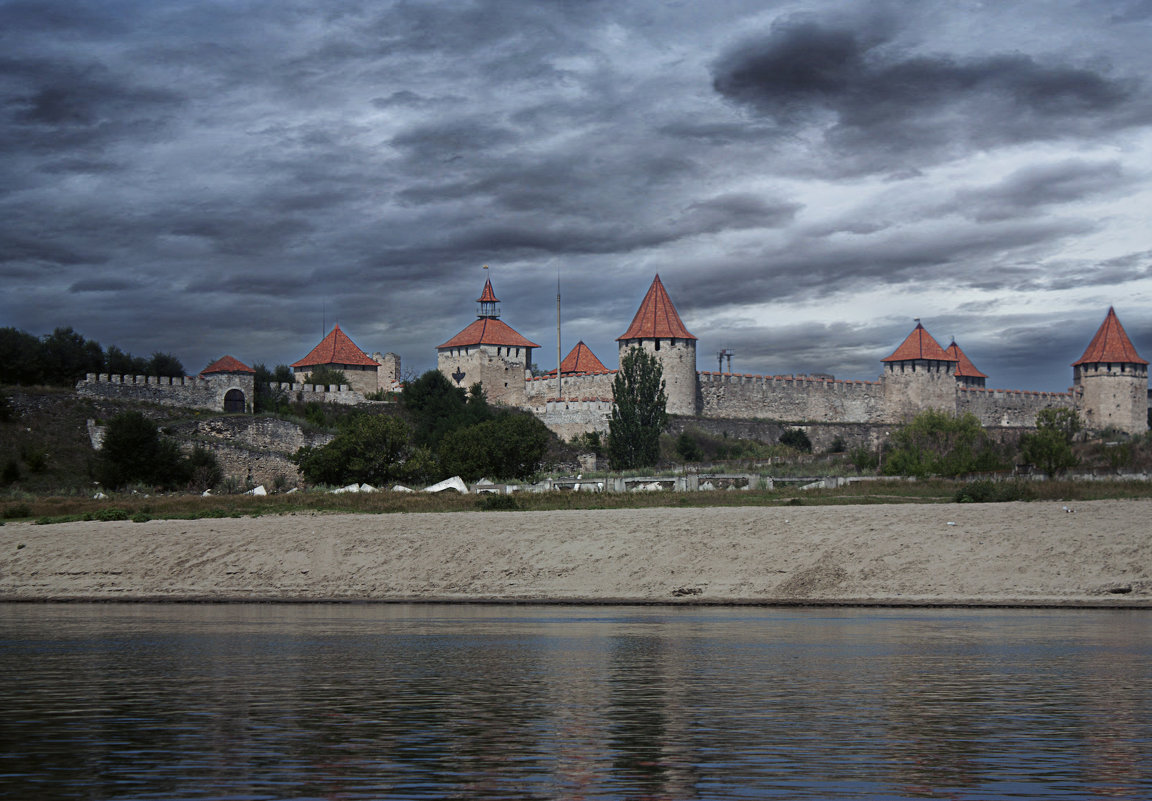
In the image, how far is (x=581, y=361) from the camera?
68.0m

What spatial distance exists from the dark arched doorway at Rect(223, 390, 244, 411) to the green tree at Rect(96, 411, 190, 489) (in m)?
14.7

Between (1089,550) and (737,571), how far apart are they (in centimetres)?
432

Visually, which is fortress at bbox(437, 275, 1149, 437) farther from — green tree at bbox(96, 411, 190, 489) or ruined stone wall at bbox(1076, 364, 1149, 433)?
green tree at bbox(96, 411, 190, 489)

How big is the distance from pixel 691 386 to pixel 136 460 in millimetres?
32248

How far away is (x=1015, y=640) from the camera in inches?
418

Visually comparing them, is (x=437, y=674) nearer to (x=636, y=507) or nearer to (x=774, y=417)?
(x=636, y=507)

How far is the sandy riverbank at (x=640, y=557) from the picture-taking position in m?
14.9

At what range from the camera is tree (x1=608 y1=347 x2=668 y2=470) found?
4050cm

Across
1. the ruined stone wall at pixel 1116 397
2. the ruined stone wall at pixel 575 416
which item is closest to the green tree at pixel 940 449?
the ruined stone wall at pixel 575 416

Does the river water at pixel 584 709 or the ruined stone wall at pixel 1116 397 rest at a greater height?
the ruined stone wall at pixel 1116 397

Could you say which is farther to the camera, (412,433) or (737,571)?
(412,433)

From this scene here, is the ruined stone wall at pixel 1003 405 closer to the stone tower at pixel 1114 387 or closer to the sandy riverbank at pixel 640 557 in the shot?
the stone tower at pixel 1114 387

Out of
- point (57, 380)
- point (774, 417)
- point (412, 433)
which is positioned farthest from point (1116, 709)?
point (774, 417)

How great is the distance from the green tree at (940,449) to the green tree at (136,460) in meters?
19.7
